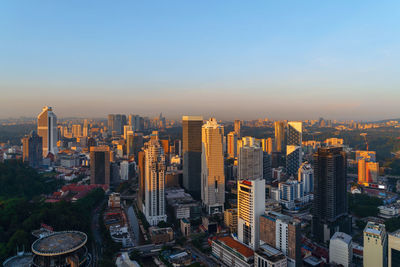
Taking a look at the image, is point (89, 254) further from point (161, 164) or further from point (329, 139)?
point (329, 139)

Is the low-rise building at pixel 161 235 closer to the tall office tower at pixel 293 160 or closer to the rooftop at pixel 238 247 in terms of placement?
the rooftop at pixel 238 247

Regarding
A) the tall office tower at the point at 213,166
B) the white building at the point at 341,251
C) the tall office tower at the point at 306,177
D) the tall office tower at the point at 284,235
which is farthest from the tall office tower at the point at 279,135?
the tall office tower at the point at 284,235

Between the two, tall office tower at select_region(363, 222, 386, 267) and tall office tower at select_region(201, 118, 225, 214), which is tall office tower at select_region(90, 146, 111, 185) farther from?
tall office tower at select_region(363, 222, 386, 267)

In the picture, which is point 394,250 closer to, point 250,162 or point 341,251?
point 341,251

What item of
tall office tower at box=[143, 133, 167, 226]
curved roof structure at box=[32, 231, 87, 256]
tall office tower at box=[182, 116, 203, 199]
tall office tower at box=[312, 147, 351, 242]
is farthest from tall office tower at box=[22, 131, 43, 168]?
tall office tower at box=[312, 147, 351, 242]

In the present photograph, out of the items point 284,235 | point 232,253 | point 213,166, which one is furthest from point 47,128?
point 284,235

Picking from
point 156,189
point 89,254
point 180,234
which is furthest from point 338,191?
point 89,254
